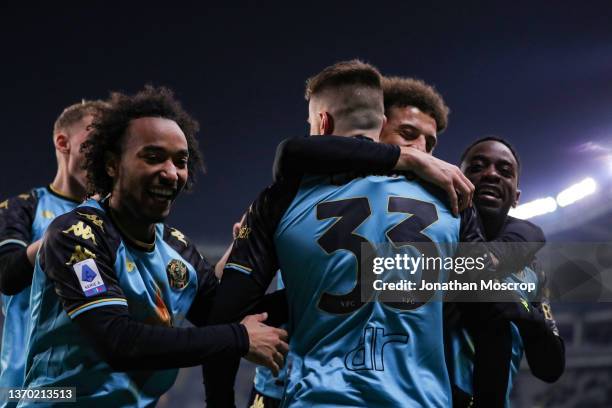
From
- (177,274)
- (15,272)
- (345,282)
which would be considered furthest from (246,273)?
(15,272)

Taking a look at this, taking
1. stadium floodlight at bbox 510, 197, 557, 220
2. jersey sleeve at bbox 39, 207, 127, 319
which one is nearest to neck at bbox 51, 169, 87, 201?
jersey sleeve at bbox 39, 207, 127, 319

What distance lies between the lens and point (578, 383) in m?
14.9

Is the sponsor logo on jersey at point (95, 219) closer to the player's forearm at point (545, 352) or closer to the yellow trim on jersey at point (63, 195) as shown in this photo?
the yellow trim on jersey at point (63, 195)

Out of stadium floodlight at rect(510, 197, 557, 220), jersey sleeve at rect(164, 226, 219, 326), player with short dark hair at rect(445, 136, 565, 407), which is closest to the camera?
player with short dark hair at rect(445, 136, 565, 407)

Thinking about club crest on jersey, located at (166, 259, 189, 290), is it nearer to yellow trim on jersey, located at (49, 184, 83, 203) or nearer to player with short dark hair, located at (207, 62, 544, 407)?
player with short dark hair, located at (207, 62, 544, 407)

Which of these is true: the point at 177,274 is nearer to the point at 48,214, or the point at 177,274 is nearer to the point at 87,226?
the point at 87,226

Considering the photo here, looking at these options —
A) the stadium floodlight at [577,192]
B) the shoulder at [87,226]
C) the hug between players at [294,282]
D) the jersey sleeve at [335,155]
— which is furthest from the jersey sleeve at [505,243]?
the stadium floodlight at [577,192]

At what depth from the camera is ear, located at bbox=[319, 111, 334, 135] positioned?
2662 mm

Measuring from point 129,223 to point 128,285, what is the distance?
258 millimetres

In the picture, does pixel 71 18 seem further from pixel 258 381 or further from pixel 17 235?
pixel 258 381

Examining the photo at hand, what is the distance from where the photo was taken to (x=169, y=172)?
2.60m

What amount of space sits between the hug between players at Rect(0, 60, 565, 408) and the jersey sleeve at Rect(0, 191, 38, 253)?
454 millimetres

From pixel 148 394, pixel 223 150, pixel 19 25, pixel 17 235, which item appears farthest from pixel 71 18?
pixel 148 394

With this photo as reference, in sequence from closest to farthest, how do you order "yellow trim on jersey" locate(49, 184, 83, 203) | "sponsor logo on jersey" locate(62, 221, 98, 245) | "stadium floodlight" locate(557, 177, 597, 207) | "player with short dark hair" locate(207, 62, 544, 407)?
"player with short dark hair" locate(207, 62, 544, 407) < "sponsor logo on jersey" locate(62, 221, 98, 245) < "yellow trim on jersey" locate(49, 184, 83, 203) < "stadium floodlight" locate(557, 177, 597, 207)
